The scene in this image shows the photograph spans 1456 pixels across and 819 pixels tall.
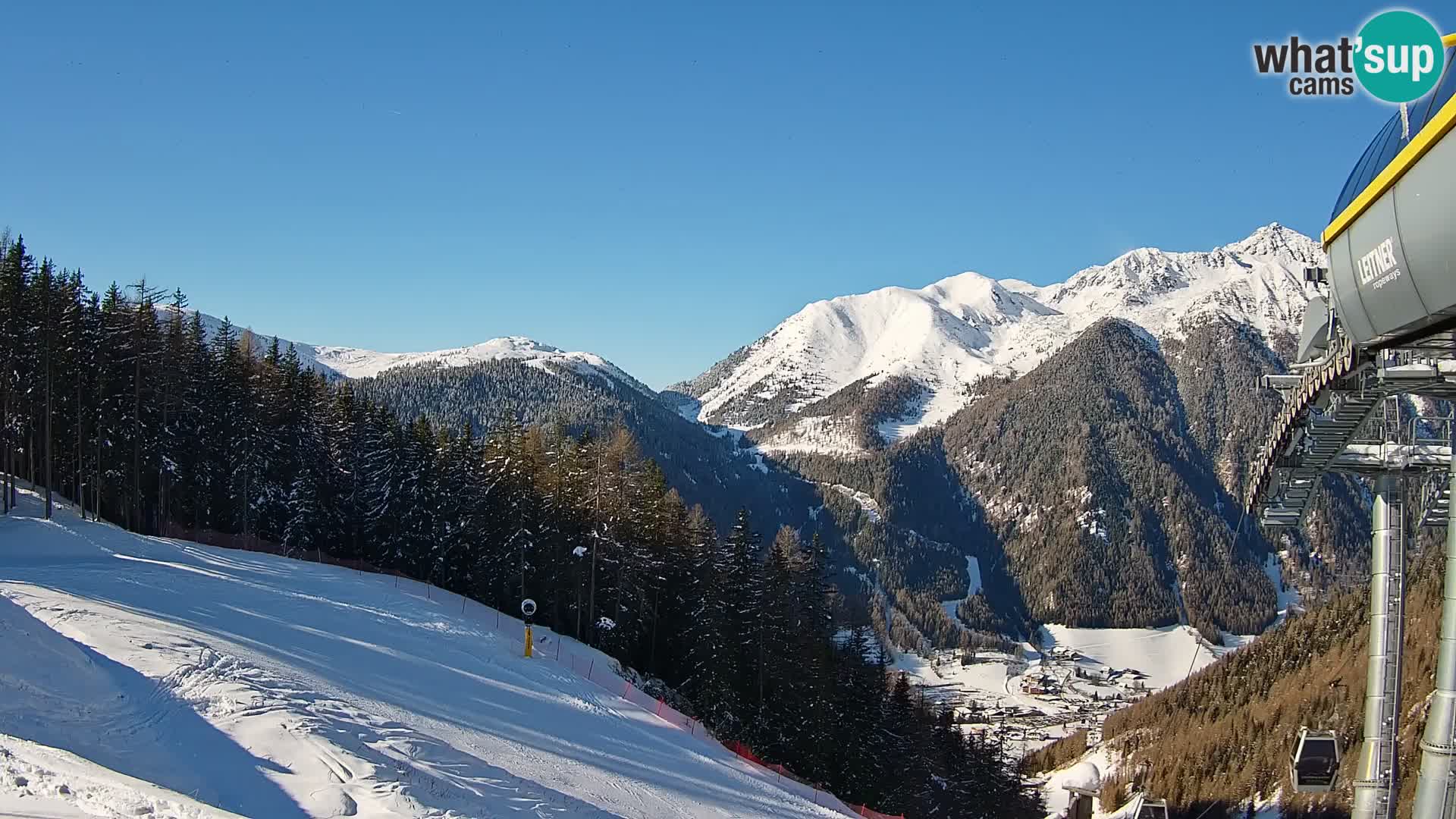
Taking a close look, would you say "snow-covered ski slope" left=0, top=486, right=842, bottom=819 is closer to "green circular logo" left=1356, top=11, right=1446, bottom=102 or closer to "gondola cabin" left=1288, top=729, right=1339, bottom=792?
"gondola cabin" left=1288, top=729, right=1339, bottom=792

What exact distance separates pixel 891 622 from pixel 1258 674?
127 m

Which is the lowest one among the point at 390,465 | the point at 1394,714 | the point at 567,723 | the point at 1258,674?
the point at 1258,674

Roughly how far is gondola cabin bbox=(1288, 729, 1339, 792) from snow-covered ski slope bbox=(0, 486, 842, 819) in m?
8.31

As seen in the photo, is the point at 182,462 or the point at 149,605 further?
the point at 182,462

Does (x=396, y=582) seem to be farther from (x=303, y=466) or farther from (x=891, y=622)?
(x=891, y=622)

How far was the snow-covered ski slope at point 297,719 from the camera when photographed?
1105cm

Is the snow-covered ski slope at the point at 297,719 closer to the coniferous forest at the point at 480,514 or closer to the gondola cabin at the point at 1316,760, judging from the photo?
the gondola cabin at the point at 1316,760

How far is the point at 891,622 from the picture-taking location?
7126 inches

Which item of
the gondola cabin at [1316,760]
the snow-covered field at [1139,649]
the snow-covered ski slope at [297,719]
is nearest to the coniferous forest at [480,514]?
the snow-covered ski slope at [297,719]

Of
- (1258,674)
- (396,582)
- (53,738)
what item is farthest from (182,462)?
(1258,674)

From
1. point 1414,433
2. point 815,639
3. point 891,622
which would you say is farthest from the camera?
point 891,622

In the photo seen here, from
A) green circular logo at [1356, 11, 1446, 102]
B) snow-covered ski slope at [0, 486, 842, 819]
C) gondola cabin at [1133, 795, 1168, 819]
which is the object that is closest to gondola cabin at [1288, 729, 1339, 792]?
gondola cabin at [1133, 795, 1168, 819]

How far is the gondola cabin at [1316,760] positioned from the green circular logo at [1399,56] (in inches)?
396

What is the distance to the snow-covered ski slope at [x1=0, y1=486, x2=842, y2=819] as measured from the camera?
36.3ft
